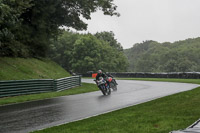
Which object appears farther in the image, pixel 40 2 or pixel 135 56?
pixel 135 56

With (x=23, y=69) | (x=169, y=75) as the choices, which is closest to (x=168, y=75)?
(x=169, y=75)

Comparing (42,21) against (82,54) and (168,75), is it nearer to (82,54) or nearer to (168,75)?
(168,75)

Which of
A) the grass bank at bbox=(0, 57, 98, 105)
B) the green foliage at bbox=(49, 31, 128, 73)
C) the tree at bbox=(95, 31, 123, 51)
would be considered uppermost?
the tree at bbox=(95, 31, 123, 51)

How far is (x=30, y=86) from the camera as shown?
1794 cm

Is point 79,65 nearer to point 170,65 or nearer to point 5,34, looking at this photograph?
point 170,65

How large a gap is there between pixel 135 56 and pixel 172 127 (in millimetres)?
167376

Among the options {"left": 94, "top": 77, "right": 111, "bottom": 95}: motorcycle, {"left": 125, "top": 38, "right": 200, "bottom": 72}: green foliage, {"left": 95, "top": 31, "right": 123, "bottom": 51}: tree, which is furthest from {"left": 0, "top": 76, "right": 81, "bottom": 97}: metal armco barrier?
{"left": 125, "top": 38, "right": 200, "bottom": 72}: green foliage

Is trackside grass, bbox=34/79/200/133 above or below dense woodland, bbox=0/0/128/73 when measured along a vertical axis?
below

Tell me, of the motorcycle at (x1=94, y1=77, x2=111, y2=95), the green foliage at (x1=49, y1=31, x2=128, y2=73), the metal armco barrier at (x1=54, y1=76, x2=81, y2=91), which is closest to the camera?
the motorcycle at (x1=94, y1=77, x2=111, y2=95)

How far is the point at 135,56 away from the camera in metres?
172

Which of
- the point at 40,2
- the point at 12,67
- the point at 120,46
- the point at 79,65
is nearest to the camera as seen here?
the point at 12,67

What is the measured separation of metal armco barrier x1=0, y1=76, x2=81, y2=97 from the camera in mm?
16188

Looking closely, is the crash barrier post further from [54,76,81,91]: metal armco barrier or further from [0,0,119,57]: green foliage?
[54,76,81,91]: metal armco barrier

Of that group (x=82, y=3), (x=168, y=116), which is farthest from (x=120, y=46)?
(x=168, y=116)
